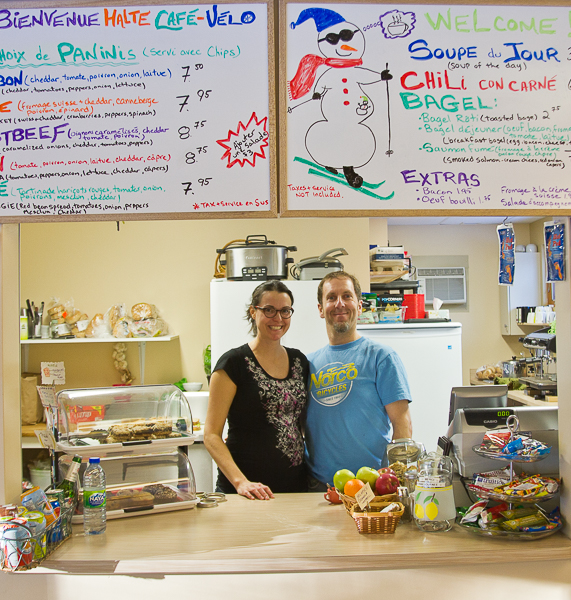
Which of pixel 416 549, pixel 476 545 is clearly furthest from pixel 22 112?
pixel 476 545

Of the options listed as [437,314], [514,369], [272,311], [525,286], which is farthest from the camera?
[525,286]

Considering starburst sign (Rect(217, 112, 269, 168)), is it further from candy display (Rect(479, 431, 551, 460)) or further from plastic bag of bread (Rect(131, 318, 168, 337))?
plastic bag of bread (Rect(131, 318, 168, 337))

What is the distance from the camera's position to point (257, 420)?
1984mm

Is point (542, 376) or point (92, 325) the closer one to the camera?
point (92, 325)

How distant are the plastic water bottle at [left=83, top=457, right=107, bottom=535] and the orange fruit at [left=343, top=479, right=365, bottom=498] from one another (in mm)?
657

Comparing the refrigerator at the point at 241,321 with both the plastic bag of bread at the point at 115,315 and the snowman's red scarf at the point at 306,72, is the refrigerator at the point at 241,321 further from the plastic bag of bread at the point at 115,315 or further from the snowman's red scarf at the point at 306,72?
the snowman's red scarf at the point at 306,72

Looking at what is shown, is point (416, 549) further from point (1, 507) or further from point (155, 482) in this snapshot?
point (1, 507)

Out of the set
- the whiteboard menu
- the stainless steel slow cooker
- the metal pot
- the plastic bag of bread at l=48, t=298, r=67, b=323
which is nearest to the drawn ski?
the whiteboard menu

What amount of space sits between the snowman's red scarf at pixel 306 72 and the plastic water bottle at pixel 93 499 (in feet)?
3.61

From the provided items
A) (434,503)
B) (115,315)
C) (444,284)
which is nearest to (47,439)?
(434,503)

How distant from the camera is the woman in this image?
1.96 meters

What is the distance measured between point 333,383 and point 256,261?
148cm

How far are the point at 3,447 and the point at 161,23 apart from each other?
45.9 inches

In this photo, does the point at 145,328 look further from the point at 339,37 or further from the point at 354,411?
the point at 339,37
